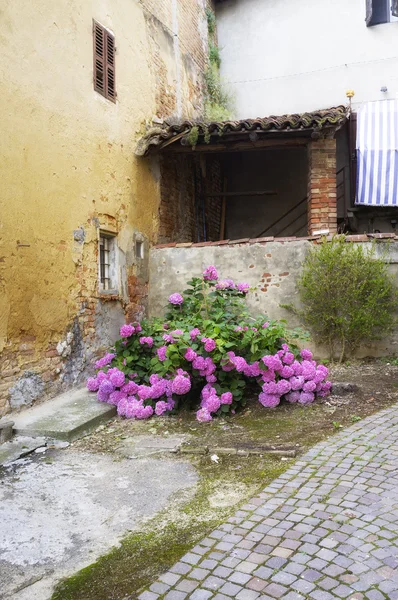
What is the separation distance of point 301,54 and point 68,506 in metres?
11.9

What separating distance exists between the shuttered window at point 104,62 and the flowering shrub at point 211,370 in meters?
3.84

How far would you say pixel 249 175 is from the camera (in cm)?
1305

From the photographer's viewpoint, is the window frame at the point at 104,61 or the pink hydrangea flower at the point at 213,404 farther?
the window frame at the point at 104,61

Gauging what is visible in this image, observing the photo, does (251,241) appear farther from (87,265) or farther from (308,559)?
(308,559)

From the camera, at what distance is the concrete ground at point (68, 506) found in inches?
122

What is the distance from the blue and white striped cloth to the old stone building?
424cm

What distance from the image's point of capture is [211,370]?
612 cm

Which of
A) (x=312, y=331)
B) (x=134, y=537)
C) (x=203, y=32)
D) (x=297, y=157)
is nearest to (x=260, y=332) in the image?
(x=312, y=331)

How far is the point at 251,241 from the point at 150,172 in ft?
7.60

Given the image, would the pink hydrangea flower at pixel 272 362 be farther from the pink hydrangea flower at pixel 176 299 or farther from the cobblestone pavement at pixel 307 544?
the cobblestone pavement at pixel 307 544

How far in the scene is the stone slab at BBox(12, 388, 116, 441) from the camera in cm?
557

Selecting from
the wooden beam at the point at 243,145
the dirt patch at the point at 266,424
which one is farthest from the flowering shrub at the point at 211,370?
the wooden beam at the point at 243,145

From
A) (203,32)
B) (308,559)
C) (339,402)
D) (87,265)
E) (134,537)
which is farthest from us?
(203,32)

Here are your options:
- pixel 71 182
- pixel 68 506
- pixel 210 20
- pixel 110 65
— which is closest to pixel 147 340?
pixel 71 182
